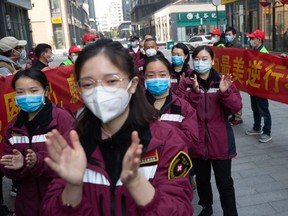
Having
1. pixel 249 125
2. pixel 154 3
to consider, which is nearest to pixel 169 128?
pixel 249 125

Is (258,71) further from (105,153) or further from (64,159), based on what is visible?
(64,159)

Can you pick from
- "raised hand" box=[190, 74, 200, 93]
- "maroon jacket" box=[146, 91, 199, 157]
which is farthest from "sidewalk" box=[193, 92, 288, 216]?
"raised hand" box=[190, 74, 200, 93]

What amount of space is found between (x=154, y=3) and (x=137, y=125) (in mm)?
69602

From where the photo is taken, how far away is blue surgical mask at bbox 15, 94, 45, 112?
253 cm

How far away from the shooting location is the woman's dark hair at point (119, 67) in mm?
1449

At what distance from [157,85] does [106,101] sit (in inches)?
54.2

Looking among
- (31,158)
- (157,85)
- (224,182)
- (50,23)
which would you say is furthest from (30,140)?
(50,23)

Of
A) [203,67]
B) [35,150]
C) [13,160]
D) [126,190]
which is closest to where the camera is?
[126,190]

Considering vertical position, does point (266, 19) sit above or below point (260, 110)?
above

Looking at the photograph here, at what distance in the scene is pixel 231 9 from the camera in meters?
23.0

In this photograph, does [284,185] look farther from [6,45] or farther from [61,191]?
[6,45]

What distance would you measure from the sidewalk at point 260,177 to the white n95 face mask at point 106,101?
2476mm

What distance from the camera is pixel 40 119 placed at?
8.11 feet

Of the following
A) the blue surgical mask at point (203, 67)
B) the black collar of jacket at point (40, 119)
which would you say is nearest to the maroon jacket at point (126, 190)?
the black collar of jacket at point (40, 119)
